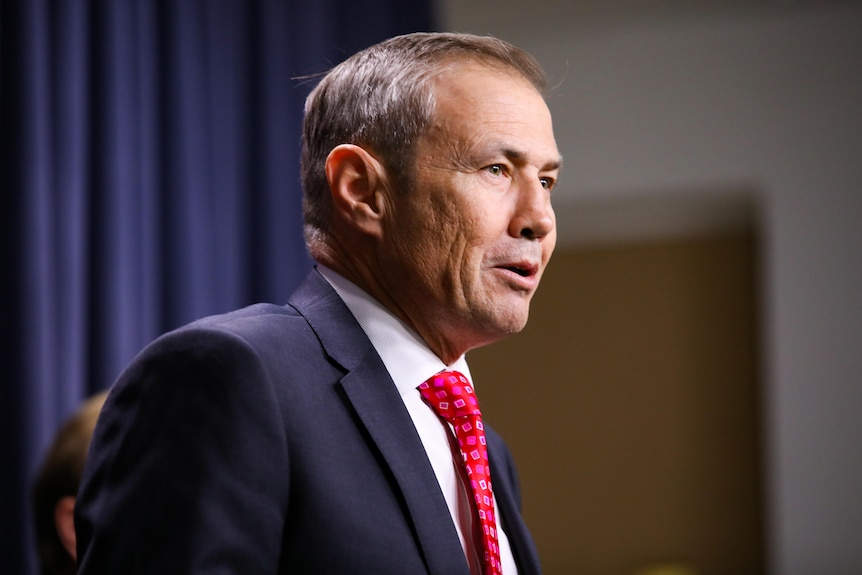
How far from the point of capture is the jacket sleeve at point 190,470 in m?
0.85

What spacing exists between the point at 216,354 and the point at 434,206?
35cm

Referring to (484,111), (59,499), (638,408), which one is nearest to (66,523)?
(59,499)

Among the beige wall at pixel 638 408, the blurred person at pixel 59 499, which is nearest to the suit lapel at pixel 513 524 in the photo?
the blurred person at pixel 59 499

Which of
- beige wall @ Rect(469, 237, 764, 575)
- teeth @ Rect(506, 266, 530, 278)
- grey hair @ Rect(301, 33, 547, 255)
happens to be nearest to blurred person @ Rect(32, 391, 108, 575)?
grey hair @ Rect(301, 33, 547, 255)

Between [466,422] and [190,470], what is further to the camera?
[466,422]

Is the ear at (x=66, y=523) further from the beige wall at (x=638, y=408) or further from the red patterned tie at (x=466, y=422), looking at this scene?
the beige wall at (x=638, y=408)

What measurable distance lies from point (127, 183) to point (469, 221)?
4.56ft

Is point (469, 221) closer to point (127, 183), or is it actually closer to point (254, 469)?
point (254, 469)

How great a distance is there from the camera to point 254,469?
884 mm

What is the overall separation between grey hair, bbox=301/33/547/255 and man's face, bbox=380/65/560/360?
2cm

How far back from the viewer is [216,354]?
91 centimetres

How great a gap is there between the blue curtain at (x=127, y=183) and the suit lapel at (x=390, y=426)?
108 cm

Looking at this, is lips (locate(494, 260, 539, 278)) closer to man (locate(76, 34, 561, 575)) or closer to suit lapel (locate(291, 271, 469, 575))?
man (locate(76, 34, 561, 575))

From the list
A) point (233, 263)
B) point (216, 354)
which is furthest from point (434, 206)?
point (233, 263)
